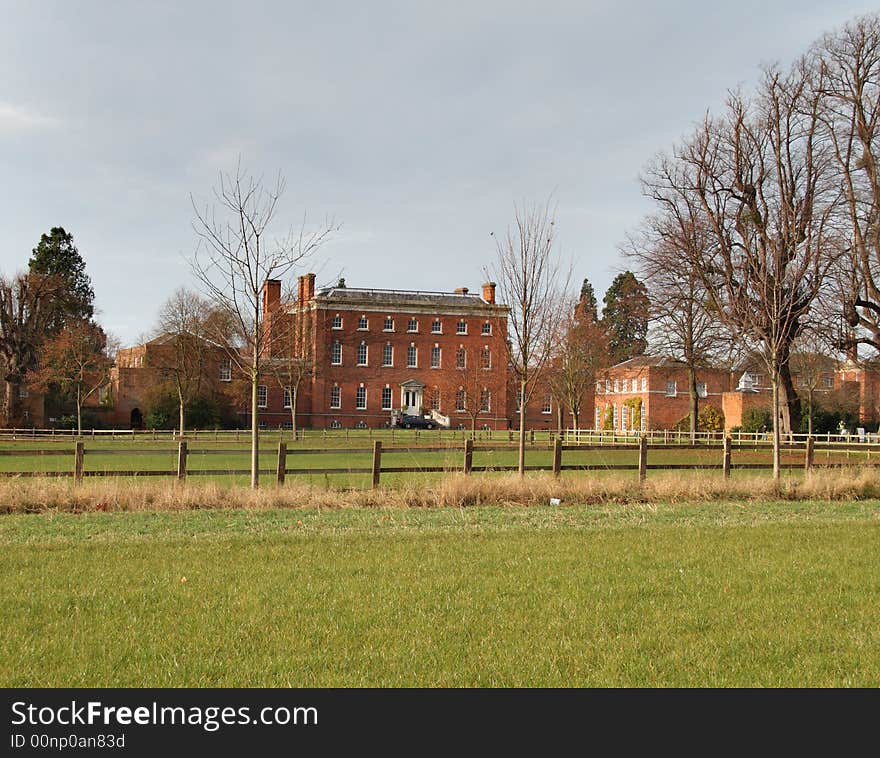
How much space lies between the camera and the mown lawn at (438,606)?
532 cm

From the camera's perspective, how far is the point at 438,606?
22.5 feet

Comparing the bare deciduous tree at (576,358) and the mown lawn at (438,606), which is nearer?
the mown lawn at (438,606)

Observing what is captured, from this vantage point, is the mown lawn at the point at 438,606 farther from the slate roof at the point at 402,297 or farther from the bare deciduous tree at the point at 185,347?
the slate roof at the point at 402,297

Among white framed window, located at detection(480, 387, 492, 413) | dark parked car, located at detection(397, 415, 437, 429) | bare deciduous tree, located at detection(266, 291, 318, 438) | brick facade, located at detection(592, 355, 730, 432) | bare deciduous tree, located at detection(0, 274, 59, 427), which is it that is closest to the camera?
bare deciduous tree, located at detection(0, 274, 59, 427)

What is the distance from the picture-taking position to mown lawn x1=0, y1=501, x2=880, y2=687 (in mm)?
5316

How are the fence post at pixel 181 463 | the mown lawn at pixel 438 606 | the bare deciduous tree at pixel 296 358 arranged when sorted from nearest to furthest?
1. the mown lawn at pixel 438 606
2. the fence post at pixel 181 463
3. the bare deciduous tree at pixel 296 358

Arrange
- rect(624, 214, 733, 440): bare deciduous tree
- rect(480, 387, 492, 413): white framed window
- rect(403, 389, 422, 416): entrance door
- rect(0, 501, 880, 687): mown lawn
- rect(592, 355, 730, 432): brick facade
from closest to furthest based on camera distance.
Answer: rect(0, 501, 880, 687): mown lawn
rect(624, 214, 733, 440): bare deciduous tree
rect(480, 387, 492, 413): white framed window
rect(592, 355, 730, 432): brick facade
rect(403, 389, 422, 416): entrance door

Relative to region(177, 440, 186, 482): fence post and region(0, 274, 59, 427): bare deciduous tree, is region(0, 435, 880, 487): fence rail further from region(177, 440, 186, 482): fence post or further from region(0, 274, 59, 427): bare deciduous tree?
region(0, 274, 59, 427): bare deciduous tree

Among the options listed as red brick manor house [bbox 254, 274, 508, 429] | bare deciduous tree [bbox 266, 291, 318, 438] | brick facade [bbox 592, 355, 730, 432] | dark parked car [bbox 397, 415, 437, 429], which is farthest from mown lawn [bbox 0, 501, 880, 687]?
red brick manor house [bbox 254, 274, 508, 429]

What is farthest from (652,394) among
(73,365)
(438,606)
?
(438,606)

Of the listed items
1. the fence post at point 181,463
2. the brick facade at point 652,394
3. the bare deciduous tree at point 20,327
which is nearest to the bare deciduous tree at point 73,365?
the bare deciduous tree at point 20,327

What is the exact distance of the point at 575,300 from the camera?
44.3m

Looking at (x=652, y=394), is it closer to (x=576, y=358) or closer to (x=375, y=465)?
(x=576, y=358)
